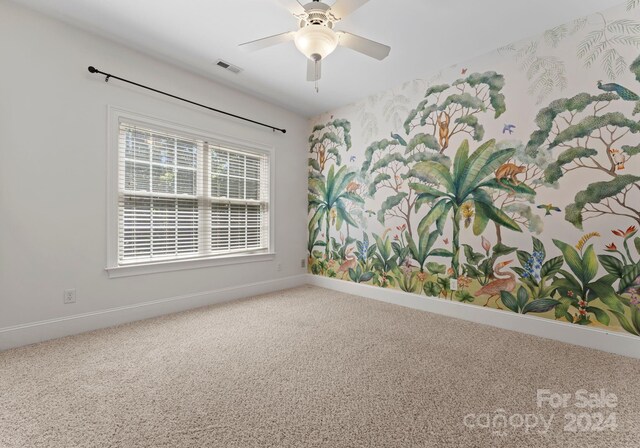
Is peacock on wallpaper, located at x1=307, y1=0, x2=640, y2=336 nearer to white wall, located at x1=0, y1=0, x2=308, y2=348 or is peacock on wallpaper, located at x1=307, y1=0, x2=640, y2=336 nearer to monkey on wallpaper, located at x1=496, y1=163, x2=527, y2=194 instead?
monkey on wallpaper, located at x1=496, y1=163, x2=527, y2=194

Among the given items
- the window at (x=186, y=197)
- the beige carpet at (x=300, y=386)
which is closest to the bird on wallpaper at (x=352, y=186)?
the window at (x=186, y=197)

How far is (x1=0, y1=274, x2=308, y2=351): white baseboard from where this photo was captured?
7.34 feet

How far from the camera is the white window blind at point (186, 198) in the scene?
9.28 ft

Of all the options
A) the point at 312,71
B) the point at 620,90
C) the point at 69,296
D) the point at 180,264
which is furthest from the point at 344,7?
the point at 69,296

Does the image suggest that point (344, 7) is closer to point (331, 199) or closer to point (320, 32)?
point (320, 32)

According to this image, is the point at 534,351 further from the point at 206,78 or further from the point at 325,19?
the point at 206,78

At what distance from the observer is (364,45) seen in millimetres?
2145

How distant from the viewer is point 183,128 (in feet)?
10.3

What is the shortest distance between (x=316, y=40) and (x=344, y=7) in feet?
0.87

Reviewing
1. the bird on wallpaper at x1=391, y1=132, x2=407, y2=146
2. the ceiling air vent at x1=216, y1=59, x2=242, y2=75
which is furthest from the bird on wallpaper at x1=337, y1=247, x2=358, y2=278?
the ceiling air vent at x1=216, y1=59, x2=242, y2=75

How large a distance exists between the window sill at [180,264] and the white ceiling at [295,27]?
2.16 metres

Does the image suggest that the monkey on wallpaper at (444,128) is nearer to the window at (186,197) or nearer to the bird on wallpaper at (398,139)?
the bird on wallpaper at (398,139)

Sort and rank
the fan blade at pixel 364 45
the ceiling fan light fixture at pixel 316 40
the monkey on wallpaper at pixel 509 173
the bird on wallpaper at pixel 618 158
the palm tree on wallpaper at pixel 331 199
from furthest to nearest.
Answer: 1. the palm tree on wallpaper at pixel 331 199
2. the monkey on wallpaper at pixel 509 173
3. the bird on wallpaper at pixel 618 158
4. the fan blade at pixel 364 45
5. the ceiling fan light fixture at pixel 316 40

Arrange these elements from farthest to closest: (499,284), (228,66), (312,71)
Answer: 1. (228,66)
2. (499,284)
3. (312,71)
